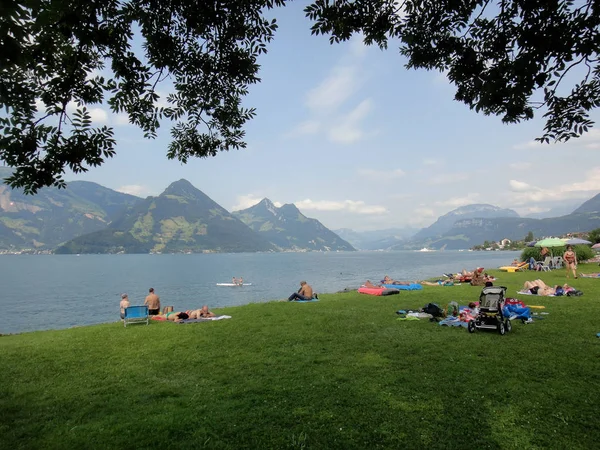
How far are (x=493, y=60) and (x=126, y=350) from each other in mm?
11289

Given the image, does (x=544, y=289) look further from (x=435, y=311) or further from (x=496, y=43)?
(x=496, y=43)

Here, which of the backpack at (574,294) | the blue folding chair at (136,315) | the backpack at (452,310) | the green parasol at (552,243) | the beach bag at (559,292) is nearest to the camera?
the backpack at (452,310)

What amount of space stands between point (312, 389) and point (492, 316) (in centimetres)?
674

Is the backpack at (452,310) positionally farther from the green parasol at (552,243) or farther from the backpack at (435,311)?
the green parasol at (552,243)

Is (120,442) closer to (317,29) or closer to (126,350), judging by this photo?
(126,350)

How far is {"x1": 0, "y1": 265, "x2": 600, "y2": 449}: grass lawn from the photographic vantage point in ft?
17.0

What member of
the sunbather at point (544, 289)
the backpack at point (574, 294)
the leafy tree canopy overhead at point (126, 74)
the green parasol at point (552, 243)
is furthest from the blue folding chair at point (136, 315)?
the green parasol at point (552, 243)

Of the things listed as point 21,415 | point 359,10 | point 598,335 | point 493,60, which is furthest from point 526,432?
point 21,415

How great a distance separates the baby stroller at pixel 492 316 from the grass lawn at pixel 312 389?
1.00ft

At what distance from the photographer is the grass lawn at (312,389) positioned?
5.18m

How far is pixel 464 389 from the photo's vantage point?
6.53 meters

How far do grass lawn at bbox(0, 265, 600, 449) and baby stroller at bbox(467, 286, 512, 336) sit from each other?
31cm

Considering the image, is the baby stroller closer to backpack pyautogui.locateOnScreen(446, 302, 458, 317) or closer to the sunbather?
backpack pyautogui.locateOnScreen(446, 302, 458, 317)

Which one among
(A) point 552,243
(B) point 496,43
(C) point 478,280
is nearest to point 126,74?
(B) point 496,43
